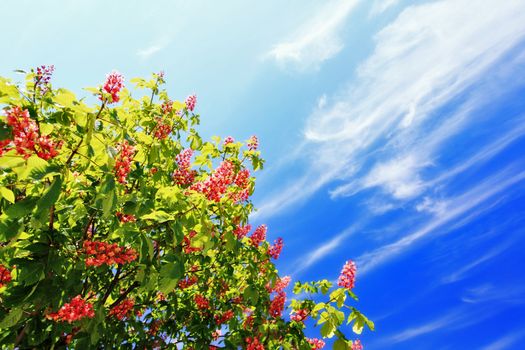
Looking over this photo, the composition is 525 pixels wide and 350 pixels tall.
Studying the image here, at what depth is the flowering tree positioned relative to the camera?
10.1 feet

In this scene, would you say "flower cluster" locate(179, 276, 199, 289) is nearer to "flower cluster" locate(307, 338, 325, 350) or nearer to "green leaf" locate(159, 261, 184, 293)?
"flower cluster" locate(307, 338, 325, 350)

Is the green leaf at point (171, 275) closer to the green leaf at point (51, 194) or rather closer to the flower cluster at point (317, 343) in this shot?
the green leaf at point (51, 194)

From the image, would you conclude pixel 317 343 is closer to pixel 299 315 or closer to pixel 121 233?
pixel 299 315

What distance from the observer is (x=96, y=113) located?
9.95ft

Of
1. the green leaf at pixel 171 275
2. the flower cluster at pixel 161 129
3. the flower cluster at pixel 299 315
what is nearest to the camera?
the green leaf at pixel 171 275

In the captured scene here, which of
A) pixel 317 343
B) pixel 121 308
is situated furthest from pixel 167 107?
pixel 317 343

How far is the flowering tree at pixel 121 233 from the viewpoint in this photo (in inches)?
121

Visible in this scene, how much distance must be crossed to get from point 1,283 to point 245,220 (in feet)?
10.2

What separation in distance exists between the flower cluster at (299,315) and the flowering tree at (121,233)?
19 mm

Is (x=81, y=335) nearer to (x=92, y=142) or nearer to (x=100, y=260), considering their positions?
(x=100, y=260)

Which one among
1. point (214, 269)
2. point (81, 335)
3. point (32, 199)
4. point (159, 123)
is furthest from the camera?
point (214, 269)

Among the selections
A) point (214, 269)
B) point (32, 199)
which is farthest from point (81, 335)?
point (32, 199)

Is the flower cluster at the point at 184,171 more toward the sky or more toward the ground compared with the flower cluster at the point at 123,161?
more toward the sky

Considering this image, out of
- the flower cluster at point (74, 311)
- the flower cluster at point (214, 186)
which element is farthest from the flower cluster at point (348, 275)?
the flower cluster at point (74, 311)
